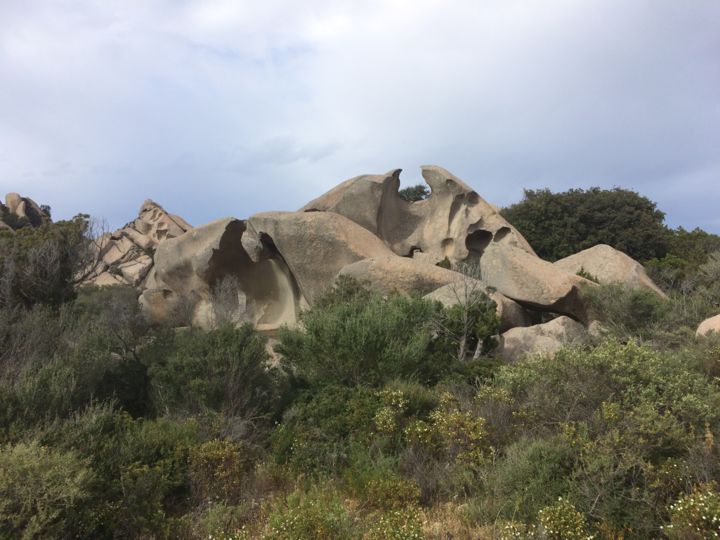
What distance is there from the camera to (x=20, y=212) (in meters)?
43.2

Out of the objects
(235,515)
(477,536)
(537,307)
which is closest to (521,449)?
(477,536)

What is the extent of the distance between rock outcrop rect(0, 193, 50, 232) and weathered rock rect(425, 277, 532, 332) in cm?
3577

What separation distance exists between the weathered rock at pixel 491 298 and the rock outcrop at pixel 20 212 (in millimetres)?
35768

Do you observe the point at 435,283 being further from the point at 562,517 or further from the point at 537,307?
the point at 562,517

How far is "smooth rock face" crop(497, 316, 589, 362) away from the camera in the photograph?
13.2 meters

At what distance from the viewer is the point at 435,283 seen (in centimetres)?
1633

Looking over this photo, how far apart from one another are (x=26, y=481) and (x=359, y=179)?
67.2 ft

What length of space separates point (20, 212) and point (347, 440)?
146 feet

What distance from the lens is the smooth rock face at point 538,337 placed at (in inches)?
519

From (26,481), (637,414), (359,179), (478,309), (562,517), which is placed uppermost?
(359,179)

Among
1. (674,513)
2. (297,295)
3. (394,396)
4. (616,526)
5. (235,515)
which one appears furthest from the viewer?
(297,295)

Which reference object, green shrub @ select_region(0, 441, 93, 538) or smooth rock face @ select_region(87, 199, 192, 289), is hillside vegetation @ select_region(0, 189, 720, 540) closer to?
green shrub @ select_region(0, 441, 93, 538)

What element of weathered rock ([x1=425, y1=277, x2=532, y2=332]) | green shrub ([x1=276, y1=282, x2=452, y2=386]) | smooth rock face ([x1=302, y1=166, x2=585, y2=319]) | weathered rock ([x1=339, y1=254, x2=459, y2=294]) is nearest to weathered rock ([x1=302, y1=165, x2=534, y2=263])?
smooth rock face ([x1=302, y1=166, x2=585, y2=319])

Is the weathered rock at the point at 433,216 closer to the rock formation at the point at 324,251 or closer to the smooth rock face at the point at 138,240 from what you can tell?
the rock formation at the point at 324,251
